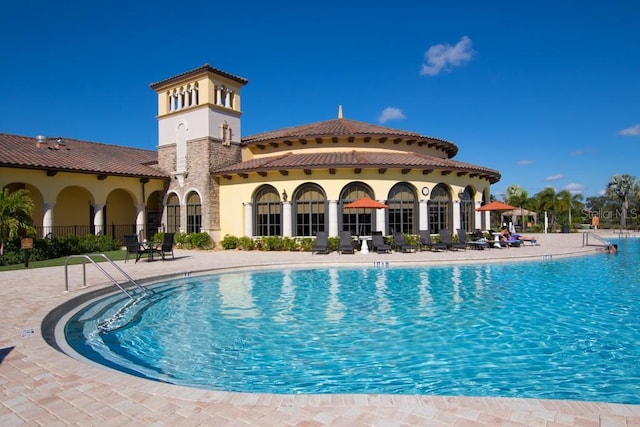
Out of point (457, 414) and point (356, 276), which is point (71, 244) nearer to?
point (356, 276)

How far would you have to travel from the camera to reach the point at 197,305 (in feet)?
33.4

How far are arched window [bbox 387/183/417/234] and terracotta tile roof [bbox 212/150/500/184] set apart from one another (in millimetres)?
1554

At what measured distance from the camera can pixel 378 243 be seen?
20.8 meters

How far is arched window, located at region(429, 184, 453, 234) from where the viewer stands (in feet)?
77.9

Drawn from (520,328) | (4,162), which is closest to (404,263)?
(520,328)

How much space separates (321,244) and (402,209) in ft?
18.2

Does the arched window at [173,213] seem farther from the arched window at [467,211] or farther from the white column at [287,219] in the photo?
the arched window at [467,211]

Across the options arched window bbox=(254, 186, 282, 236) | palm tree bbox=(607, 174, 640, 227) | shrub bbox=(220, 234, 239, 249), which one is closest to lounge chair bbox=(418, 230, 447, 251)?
arched window bbox=(254, 186, 282, 236)

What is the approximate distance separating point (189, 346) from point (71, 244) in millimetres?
16804

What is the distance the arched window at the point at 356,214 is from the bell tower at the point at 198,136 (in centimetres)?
798

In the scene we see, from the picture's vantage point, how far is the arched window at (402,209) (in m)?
22.9

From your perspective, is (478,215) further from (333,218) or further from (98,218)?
(98,218)

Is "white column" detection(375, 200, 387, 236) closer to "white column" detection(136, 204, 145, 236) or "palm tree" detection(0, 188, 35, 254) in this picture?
"white column" detection(136, 204, 145, 236)

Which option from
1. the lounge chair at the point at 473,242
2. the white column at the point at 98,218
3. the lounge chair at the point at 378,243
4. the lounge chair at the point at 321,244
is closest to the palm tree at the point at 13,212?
the white column at the point at 98,218
